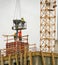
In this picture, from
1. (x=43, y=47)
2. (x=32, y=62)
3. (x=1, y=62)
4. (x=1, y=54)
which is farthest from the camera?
(x=43, y=47)

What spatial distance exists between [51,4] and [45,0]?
210cm

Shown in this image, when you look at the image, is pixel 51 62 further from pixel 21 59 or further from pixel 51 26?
pixel 51 26

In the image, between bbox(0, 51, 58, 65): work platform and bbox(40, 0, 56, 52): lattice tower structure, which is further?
bbox(40, 0, 56, 52): lattice tower structure

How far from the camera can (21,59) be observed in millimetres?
38438

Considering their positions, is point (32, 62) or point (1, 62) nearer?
point (32, 62)

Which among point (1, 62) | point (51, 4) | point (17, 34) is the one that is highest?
point (51, 4)

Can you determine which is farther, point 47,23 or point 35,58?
point 47,23

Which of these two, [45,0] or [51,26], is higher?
[45,0]

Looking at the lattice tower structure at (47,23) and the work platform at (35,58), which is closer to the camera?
the work platform at (35,58)

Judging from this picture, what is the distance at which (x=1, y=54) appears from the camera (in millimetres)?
45469

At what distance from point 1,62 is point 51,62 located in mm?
8224

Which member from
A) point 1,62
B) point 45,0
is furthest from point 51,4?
point 1,62

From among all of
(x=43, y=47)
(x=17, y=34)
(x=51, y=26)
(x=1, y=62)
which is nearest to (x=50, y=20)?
(x=51, y=26)

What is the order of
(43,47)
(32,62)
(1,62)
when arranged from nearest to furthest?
(32,62), (1,62), (43,47)
